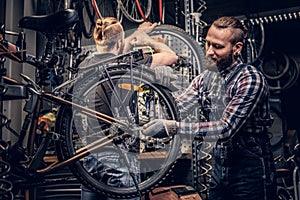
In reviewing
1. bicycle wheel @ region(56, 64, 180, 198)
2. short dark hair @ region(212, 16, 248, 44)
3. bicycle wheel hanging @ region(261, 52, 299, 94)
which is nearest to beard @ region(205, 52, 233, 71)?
Result: short dark hair @ region(212, 16, 248, 44)

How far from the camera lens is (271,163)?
241cm

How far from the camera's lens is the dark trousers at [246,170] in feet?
7.68

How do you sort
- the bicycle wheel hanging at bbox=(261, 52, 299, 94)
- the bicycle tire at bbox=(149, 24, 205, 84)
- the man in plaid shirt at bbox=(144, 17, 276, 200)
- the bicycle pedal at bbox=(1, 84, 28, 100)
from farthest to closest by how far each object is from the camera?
the bicycle wheel hanging at bbox=(261, 52, 299, 94), the bicycle tire at bbox=(149, 24, 205, 84), the bicycle pedal at bbox=(1, 84, 28, 100), the man in plaid shirt at bbox=(144, 17, 276, 200)

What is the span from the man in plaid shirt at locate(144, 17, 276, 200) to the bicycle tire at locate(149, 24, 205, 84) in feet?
3.88

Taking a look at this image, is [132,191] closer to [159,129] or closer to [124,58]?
[159,129]

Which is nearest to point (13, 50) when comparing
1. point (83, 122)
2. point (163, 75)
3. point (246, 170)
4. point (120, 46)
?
point (83, 122)

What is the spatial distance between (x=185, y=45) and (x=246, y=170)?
1749mm

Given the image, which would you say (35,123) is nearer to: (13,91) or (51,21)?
(13,91)

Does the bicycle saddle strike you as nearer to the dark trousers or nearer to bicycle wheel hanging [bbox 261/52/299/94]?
the dark trousers

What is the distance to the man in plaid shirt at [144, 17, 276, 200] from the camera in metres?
2.32

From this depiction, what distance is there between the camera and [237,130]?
233 centimetres

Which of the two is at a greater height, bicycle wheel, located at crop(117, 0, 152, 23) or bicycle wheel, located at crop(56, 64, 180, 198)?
bicycle wheel, located at crop(117, 0, 152, 23)

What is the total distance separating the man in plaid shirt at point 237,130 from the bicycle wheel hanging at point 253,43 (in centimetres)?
289

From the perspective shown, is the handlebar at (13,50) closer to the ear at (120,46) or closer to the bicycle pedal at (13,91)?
the bicycle pedal at (13,91)
